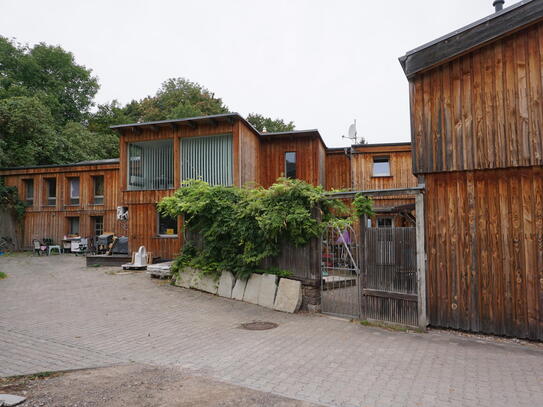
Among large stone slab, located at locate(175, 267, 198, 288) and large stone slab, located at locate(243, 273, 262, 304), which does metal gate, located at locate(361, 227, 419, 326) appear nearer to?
large stone slab, located at locate(243, 273, 262, 304)

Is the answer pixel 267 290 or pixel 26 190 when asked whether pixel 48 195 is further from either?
A: pixel 267 290

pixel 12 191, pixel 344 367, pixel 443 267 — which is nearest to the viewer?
pixel 344 367

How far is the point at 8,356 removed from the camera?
18.5 feet

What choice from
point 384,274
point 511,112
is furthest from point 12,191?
point 511,112

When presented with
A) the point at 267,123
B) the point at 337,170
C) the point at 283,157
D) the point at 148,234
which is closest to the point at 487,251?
the point at 283,157

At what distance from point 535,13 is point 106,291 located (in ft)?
41.3

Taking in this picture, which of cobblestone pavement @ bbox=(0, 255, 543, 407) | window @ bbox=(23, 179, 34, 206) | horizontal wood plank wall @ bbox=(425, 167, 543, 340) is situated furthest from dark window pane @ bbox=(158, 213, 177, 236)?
window @ bbox=(23, 179, 34, 206)

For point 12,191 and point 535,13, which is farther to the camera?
point 12,191

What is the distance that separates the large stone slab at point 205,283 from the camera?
10.9m

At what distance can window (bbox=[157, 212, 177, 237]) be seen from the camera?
17531mm

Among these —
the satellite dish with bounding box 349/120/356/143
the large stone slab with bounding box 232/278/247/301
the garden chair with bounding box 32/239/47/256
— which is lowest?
the large stone slab with bounding box 232/278/247/301

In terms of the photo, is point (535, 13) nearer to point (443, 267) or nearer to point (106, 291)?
point (443, 267)

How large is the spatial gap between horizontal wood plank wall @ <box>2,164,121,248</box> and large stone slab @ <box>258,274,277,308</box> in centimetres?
1588

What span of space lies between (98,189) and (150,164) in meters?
8.09
